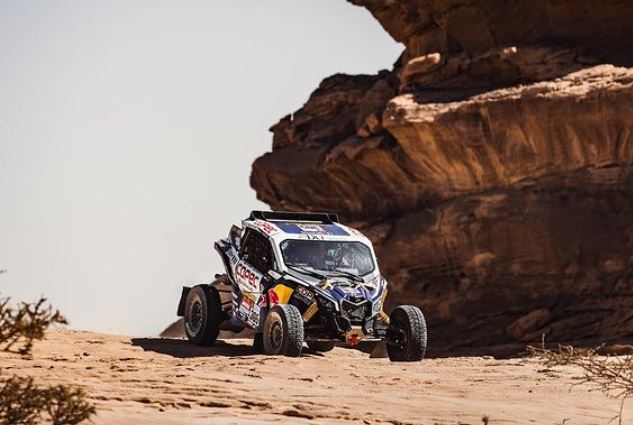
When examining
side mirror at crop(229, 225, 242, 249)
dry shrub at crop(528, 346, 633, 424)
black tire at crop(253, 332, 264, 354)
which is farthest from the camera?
side mirror at crop(229, 225, 242, 249)

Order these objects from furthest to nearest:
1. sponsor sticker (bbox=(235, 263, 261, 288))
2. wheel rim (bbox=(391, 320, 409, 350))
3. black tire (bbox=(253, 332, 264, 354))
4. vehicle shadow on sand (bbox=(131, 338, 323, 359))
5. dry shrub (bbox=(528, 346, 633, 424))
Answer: black tire (bbox=(253, 332, 264, 354))
sponsor sticker (bbox=(235, 263, 261, 288))
vehicle shadow on sand (bbox=(131, 338, 323, 359))
wheel rim (bbox=(391, 320, 409, 350))
dry shrub (bbox=(528, 346, 633, 424))

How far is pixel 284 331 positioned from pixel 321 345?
1.96m

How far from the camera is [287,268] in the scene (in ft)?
48.7

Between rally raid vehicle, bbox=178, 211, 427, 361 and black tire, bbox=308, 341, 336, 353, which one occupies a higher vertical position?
rally raid vehicle, bbox=178, 211, 427, 361

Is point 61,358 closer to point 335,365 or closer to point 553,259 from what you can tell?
point 335,365

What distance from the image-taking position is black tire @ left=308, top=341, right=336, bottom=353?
1469 cm

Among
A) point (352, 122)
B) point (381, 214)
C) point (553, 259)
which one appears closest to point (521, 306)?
point (553, 259)

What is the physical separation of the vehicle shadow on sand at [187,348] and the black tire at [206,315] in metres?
0.14

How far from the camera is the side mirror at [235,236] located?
53.1 ft

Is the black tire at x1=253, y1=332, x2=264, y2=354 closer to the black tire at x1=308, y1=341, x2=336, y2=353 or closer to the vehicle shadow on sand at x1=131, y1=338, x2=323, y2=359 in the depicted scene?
the vehicle shadow on sand at x1=131, y1=338, x2=323, y2=359

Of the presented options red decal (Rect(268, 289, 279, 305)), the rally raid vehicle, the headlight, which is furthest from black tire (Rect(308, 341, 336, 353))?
red decal (Rect(268, 289, 279, 305))

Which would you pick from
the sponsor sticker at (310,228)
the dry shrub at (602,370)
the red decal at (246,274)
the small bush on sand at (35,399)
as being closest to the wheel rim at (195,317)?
the red decal at (246,274)

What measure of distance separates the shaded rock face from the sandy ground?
901cm

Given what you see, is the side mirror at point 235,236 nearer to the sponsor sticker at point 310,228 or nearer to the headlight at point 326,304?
the sponsor sticker at point 310,228
